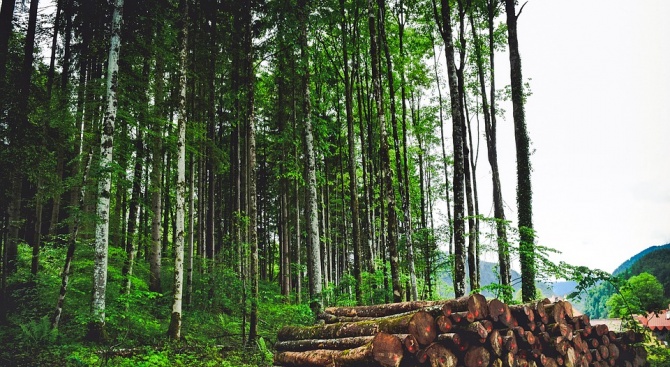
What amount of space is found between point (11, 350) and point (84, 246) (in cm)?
310

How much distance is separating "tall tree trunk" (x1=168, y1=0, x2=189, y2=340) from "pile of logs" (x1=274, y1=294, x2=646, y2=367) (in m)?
4.27

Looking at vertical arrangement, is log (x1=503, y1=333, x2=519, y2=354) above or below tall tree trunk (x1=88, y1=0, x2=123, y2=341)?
below

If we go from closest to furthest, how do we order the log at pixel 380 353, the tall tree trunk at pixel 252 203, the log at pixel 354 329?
the log at pixel 380 353, the log at pixel 354 329, the tall tree trunk at pixel 252 203

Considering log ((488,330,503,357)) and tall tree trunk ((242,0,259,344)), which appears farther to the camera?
tall tree trunk ((242,0,259,344))

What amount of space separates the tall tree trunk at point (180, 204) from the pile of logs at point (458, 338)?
4268 mm

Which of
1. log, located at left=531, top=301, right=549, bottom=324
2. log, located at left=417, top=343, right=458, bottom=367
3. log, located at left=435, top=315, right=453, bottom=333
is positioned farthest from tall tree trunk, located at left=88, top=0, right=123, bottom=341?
log, located at left=531, top=301, right=549, bottom=324

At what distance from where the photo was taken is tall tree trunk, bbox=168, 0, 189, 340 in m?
11.6

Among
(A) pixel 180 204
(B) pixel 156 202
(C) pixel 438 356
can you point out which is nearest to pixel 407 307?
(C) pixel 438 356

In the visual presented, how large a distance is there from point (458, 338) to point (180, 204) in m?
9.19

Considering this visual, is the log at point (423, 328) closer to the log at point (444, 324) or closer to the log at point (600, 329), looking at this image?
the log at point (444, 324)

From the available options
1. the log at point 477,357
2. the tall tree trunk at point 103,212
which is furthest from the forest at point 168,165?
the log at point 477,357

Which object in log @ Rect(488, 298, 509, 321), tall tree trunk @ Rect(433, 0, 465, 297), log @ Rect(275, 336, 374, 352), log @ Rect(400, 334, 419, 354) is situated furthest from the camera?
tall tree trunk @ Rect(433, 0, 465, 297)

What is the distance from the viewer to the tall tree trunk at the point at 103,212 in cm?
1056

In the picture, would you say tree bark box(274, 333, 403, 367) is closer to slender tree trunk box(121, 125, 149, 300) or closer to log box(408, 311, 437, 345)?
log box(408, 311, 437, 345)
